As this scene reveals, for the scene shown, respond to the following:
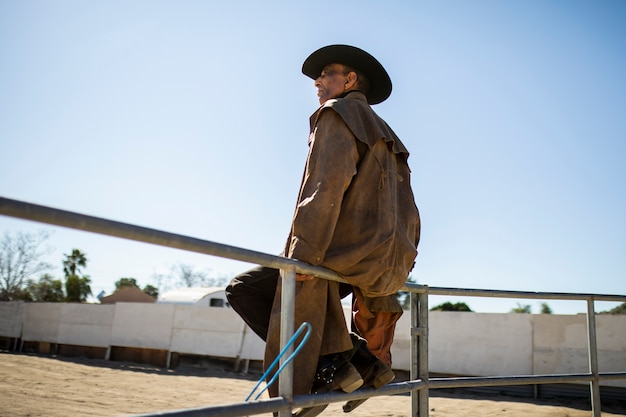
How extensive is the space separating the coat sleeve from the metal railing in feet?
0.33

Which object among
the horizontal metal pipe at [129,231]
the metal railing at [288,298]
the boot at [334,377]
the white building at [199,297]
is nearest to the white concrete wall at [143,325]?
the white building at [199,297]

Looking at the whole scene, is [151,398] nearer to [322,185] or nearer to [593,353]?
[593,353]

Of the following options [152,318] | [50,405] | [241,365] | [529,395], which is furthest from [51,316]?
[529,395]

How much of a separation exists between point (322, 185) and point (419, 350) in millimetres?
1139

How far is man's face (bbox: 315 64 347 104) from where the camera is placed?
2602mm

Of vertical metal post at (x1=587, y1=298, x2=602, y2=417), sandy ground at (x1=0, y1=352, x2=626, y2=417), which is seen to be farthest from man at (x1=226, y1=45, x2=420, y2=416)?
sandy ground at (x1=0, y1=352, x2=626, y2=417)

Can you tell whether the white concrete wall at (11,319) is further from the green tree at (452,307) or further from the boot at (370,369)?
the boot at (370,369)

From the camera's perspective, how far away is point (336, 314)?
1996 millimetres

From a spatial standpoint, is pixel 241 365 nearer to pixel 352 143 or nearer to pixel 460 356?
pixel 460 356

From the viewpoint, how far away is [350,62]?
8.70 ft

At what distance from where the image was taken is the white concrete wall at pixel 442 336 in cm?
952

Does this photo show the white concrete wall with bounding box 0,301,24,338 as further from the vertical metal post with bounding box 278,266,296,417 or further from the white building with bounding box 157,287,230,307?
the vertical metal post with bounding box 278,266,296,417

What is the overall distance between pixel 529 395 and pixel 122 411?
7174 mm

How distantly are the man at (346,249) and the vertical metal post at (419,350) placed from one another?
16cm
